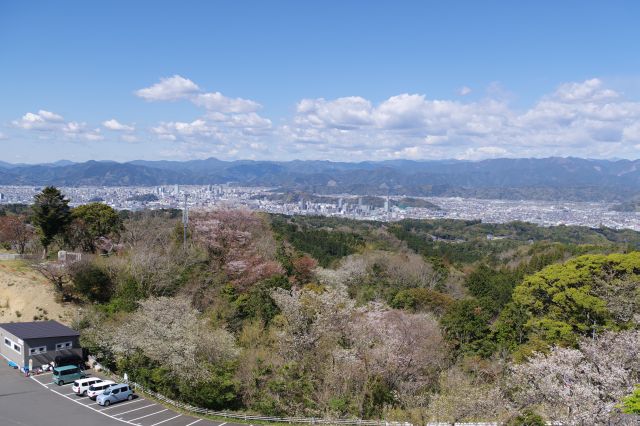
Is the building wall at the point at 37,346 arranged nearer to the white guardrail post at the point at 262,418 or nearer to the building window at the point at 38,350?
the building window at the point at 38,350

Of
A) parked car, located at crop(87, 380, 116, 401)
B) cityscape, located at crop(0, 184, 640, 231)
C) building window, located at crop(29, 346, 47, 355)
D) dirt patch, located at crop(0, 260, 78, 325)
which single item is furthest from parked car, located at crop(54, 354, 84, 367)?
cityscape, located at crop(0, 184, 640, 231)

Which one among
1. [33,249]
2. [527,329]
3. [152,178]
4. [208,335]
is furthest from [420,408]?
[152,178]

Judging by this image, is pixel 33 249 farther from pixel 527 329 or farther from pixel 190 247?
pixel 527 329

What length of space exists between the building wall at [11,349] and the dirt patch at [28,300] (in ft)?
10.3

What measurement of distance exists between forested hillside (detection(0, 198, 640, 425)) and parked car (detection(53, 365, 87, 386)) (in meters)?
1.46

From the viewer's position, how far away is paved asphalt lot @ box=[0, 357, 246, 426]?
13852mm

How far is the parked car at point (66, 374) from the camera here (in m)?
16.6

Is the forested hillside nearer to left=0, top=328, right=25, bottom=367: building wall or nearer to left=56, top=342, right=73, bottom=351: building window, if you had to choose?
left=56, top=342, right=73, bottom=351: building window

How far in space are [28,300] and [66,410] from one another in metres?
11.0

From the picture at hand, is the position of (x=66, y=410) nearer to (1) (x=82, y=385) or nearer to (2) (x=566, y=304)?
(1) (x=82, y=385)

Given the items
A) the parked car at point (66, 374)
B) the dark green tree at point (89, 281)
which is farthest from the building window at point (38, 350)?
the dark green tree at point (89, 281)

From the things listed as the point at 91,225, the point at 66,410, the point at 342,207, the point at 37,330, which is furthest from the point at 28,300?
the point at 342,207

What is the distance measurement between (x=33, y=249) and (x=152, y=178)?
165116 millimetres

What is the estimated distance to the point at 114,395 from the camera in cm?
1541
